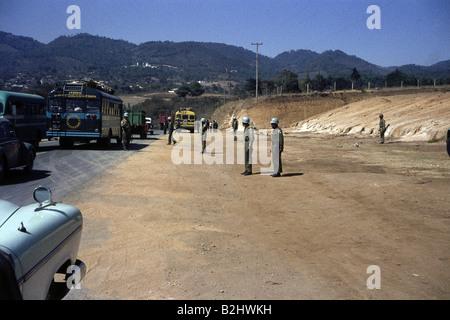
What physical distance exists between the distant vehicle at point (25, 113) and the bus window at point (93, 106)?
2.79 meters

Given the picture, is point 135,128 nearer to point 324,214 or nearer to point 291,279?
point 324,214

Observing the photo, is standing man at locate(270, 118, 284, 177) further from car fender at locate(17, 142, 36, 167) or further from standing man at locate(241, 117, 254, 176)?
car fender at locate(17, 142, 36, 167)

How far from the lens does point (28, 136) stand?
72.8 feet

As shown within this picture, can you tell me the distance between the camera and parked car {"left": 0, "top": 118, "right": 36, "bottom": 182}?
12836mm

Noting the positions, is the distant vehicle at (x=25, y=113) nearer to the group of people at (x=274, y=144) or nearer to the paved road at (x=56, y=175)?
the paved road at (x=56, y=175)

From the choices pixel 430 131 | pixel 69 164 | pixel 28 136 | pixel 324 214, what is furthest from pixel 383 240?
pixel 430 131

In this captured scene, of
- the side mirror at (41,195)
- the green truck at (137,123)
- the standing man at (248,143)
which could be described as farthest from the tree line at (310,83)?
the side mirror at (41,195)

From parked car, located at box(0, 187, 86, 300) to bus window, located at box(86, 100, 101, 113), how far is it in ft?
67.5

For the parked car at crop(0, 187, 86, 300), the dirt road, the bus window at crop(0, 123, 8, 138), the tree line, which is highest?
the tree line

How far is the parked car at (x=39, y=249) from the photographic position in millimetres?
2633

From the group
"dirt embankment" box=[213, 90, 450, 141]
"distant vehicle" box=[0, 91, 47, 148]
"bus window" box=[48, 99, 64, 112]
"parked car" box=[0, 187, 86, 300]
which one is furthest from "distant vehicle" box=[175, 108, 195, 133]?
"parked car" box=[0, 187, 86, 300]

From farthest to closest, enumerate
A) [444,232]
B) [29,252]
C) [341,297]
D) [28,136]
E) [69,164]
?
[28,136], [69,164], [444,232], [341,297], [29,252]

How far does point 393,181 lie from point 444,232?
5677mm

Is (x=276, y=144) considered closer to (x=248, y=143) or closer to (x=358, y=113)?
(x=248, y=143)
